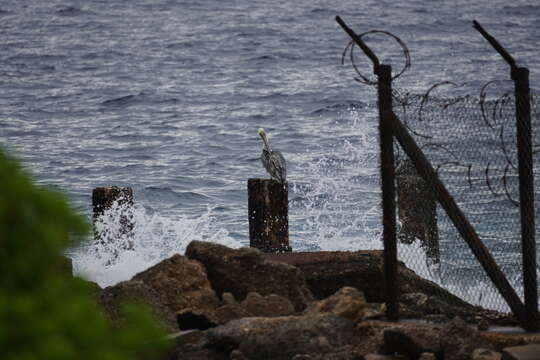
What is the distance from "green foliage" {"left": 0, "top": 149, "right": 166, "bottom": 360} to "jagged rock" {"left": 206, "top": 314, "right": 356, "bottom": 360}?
4.02m

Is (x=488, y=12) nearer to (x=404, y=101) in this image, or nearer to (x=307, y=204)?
(x=307, y=204)

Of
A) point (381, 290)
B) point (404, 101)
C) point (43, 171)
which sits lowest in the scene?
point (43, 171)

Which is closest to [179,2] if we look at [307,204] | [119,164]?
[119,164]

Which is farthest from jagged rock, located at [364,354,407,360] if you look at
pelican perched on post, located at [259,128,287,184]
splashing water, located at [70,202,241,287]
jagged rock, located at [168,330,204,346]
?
splashing water, located at [70,202,241,287]

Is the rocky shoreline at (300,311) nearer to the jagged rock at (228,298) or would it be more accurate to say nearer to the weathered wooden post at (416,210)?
the jagged rock at (228,298)

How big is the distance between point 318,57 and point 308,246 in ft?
77.3

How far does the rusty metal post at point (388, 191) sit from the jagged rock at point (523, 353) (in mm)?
1439

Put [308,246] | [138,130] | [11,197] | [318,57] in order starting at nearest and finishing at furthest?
[11,197], [308,246], [138,130], [318,57]

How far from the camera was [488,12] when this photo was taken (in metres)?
49.9

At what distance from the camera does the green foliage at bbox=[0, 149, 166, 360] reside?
2.02 m

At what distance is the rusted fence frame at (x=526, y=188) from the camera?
22.1 ft

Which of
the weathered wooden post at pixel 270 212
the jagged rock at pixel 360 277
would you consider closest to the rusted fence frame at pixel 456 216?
the jagged rock at pixel 360 277

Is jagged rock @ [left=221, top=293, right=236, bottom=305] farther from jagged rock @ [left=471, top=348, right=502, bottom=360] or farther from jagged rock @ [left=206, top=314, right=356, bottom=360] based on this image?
jagged rock @ [left=471, top=348, right=502, bottom=360]

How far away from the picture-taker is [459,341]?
610 centimetres
